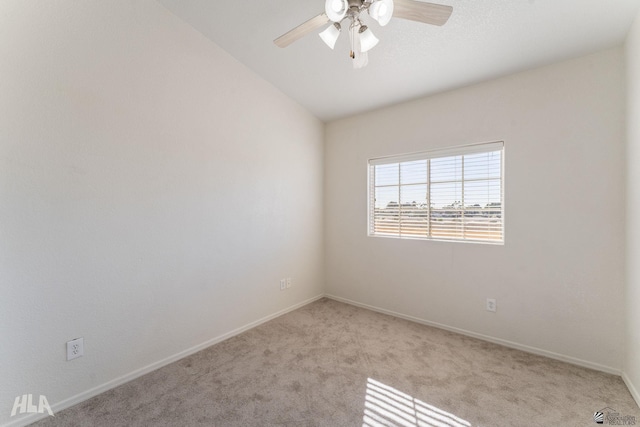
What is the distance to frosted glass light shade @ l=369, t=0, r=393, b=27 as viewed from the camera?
1.31 m

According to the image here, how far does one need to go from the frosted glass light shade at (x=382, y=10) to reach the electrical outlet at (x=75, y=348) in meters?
2.73

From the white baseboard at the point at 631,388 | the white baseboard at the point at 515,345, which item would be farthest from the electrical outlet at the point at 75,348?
the white baseboard at the point at 631,388

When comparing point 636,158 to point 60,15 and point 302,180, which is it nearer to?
point 302,180

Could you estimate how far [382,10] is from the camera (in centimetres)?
134

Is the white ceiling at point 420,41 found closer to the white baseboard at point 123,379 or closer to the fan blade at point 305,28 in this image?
the fan blade at point 305,28

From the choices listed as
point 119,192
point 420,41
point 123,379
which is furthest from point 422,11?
point 123,379

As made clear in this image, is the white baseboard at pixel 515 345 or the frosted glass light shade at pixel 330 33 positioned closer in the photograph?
the frosted glass light shade at pixel 330 33

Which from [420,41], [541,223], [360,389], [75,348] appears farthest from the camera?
[541,223]

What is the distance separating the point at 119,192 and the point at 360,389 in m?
2.30

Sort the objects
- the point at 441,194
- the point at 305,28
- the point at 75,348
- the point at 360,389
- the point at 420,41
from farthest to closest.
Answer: the point at 441,194, the point at 420,41, the point at 360,389, the point at 75,348, the point at 305,28

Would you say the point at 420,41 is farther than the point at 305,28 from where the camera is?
Yes

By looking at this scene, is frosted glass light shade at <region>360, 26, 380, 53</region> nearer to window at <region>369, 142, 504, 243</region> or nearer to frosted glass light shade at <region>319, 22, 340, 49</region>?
frosted glass light shade at <region>319, 22, 340, 49</region>

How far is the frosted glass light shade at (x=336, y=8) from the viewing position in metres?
1.36

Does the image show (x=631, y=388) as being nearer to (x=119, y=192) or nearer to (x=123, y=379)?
(x=123, y=379)
